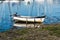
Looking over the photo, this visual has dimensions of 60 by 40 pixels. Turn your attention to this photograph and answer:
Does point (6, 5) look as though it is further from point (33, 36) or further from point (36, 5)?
point (33, 36)

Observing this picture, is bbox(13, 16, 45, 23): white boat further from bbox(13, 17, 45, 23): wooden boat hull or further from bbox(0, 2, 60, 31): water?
bbox(0, 2, 60, 31): water

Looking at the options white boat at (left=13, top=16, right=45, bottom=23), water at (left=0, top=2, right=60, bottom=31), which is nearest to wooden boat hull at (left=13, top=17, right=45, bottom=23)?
white boat at (left=13, top=16, right=45, bottom=23)

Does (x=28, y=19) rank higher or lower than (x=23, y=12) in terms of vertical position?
lower

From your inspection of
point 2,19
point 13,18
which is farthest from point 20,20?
point 2,19

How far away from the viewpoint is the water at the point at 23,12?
6.71 m

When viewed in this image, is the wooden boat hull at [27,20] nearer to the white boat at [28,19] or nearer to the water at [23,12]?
the white boat at [28,19]

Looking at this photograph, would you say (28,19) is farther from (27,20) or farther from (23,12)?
(23,12)

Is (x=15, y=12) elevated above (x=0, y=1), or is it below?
below

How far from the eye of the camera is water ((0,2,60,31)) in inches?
264

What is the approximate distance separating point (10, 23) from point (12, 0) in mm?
900

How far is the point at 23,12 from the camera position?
23.0ft

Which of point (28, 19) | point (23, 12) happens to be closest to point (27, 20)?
point (28, 19)

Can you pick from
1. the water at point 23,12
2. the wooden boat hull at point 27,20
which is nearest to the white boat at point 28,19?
the wooden boat hull at point 27,20

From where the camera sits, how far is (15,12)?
22.8ft
